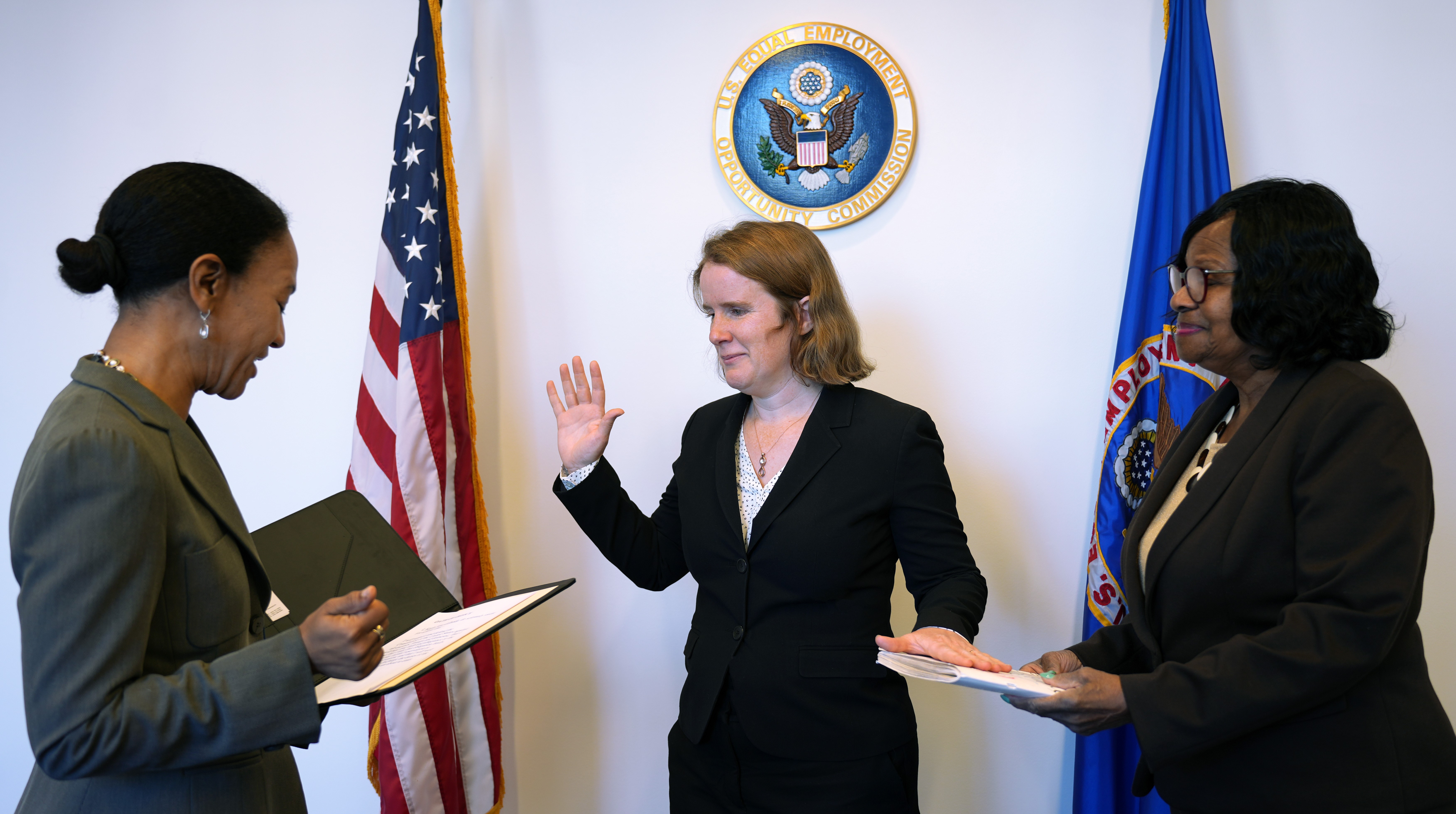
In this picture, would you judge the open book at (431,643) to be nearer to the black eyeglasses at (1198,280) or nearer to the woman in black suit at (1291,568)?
the woman in black suit at (1291,568)

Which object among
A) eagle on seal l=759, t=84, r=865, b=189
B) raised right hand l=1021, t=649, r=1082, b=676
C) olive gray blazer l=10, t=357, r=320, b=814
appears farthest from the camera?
eagle on seal l=759, t=84, r=865, b=189

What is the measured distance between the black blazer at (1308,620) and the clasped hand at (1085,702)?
3 cm

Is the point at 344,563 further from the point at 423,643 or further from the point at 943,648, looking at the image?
the point at 943,648

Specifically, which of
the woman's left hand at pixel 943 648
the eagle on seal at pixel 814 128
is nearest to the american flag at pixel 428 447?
the eagle on seal at pixel 814 128

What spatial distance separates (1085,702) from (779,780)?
63 cm

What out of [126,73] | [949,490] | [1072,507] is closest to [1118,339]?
[1072,507]

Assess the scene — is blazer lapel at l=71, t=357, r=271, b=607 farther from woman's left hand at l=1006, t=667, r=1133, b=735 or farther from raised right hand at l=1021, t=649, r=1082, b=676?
raised right hand at l=1021, t=649, r=1082, b=676

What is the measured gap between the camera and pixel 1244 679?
133 centimetres

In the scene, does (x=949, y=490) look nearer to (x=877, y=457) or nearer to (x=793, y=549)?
(x=877, y=457)

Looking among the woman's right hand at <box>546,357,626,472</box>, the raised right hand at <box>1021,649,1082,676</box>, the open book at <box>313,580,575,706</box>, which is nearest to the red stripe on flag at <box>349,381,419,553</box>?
the woman's right hand at <box>546,357,626,472</box>

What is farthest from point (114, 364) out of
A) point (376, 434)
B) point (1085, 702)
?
point (1085, 702)

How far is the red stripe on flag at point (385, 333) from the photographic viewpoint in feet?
8.01

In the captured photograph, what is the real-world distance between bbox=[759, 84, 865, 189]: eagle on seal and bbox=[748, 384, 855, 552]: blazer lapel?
907 millimetres

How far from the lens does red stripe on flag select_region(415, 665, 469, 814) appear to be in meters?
2.35
